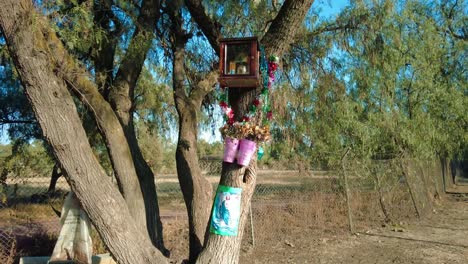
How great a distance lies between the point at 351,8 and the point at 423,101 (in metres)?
5.97

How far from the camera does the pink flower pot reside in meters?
4.84

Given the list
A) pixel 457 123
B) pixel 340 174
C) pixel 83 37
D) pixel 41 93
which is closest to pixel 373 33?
pixel 340 174

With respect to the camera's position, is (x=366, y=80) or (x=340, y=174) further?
(x=366, y=80)

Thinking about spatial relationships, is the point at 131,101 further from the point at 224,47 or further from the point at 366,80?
the point at 366,80

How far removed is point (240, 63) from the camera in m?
5.11

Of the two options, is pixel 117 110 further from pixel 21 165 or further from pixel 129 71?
pixel 21 165

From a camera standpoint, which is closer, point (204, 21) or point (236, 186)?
point (236, 186)

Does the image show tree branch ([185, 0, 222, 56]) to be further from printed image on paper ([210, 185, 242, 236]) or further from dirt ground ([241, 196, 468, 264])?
dirt ground ([241, 196, 468, 264])

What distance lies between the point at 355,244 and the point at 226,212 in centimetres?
503

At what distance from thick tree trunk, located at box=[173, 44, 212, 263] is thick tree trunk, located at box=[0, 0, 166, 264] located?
136 centimetres

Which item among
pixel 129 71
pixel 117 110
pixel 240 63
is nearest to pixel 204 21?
pixel 129 71

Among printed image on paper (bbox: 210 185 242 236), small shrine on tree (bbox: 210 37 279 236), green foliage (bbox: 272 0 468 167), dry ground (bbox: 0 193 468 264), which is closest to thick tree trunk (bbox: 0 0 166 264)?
printed image on paper (bbox: 210 185 242 236)

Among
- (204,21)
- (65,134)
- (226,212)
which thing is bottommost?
(226,212)

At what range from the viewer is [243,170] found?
4.98 meters
